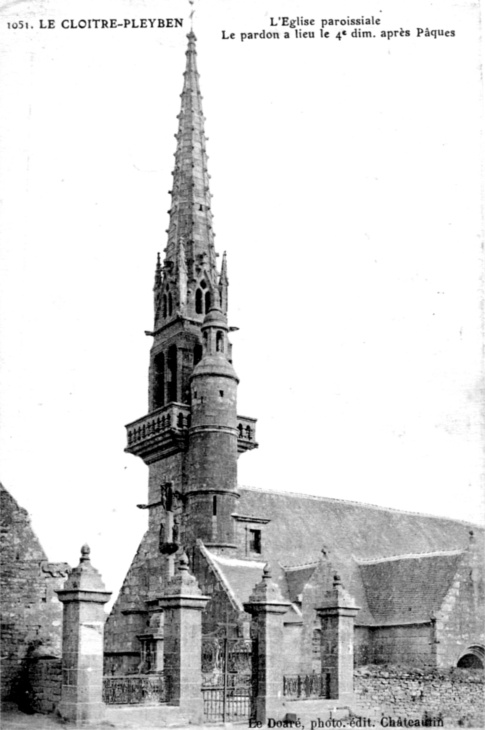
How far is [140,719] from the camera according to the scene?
19.8 meters

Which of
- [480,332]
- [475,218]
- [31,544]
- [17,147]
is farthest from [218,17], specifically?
[31,544]

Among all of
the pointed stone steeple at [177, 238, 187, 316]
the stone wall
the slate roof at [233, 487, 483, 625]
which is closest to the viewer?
the stone wall

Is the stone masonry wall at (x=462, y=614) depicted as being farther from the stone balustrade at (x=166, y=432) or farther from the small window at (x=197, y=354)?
the small window at (x=197, y=354)

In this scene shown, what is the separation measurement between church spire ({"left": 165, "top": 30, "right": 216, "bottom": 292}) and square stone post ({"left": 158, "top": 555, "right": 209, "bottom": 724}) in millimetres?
20926

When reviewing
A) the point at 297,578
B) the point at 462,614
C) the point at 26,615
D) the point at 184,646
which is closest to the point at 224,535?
the point at 297,578

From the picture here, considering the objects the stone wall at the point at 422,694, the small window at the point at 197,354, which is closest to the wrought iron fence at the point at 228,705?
the stone wall at the point at 422,694

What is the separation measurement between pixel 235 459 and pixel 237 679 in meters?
9.85

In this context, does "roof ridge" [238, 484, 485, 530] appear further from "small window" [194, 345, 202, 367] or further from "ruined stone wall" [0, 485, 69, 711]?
"ruined stone wall" [0, 485, 69, 711]

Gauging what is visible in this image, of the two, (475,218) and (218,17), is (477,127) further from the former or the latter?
(218,17)

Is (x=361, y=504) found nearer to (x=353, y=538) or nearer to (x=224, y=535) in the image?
(x=353, y=538)

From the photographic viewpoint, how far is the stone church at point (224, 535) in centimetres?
3450

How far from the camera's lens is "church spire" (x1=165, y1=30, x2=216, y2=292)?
137 feet

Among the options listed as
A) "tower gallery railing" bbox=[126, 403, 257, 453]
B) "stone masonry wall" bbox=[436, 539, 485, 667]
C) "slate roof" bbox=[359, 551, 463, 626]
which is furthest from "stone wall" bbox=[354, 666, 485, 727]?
"tower gallery railing" bbox=[126, 403, 257, 453]

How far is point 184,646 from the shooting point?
21.4 meters
